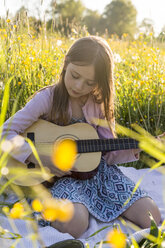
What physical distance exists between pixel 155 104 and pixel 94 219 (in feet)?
4.78

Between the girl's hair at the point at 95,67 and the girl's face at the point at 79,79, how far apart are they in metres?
0.03

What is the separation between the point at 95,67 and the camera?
195cm

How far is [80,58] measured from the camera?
1.94 metres

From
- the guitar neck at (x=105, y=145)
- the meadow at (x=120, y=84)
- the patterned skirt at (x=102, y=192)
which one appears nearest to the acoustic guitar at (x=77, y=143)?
the guitar neck at (x=105, y=145)

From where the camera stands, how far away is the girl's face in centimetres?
190

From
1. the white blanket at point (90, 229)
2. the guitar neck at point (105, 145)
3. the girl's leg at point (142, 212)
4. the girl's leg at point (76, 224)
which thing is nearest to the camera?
the white blanket at point (90, 229)

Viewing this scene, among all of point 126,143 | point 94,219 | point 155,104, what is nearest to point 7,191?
point 94,219

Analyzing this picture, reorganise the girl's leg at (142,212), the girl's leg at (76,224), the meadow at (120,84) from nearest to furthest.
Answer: the girl's leg at (76,224)
the girl's leg at (142,212)
the meadow at (120,84)

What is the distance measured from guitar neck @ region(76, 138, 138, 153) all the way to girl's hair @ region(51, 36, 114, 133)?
195 mm

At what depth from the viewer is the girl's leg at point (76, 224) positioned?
5.64 feet

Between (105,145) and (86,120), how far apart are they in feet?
0.80

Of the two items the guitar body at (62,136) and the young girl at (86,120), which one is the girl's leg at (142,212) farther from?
the guitar body at (62,136)

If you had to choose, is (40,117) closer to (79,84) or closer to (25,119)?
(25,119)

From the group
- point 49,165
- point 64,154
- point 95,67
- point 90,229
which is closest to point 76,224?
point 90,229
